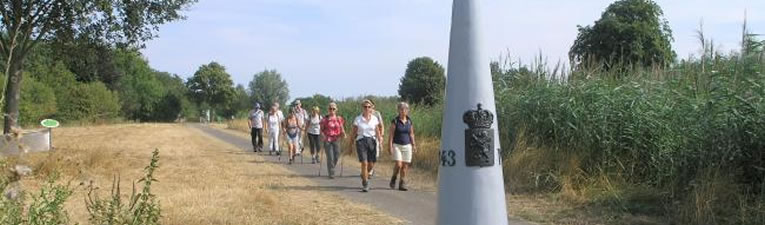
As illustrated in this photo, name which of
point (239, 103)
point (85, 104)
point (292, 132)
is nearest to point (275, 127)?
point (292, 132)

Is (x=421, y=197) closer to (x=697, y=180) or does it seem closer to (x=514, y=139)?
(x=514, y=139)

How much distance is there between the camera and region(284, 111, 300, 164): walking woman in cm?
1758

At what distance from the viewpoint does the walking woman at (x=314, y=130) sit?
1647 centimetres

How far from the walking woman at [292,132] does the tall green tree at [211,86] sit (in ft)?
245

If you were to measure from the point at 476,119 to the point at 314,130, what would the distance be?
A: 1183 cm

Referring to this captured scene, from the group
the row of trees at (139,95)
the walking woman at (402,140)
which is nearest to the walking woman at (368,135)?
the walking woman at (402,140)

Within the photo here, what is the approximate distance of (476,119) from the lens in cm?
512

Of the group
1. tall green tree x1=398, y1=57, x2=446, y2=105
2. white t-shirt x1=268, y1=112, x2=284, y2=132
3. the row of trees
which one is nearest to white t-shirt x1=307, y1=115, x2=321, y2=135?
white t-shirt x1=268, y1=112, x2=284, y2=132

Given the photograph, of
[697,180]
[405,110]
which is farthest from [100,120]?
[697,180]

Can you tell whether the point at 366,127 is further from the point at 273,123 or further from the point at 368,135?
the point at 273,123

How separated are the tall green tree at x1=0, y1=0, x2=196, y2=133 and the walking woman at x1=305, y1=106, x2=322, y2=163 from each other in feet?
16.4

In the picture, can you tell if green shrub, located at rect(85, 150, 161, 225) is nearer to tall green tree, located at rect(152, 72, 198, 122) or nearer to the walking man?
the walking man

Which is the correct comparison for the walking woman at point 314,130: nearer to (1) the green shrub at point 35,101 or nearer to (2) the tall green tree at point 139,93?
(1) the green shrub at point 35,101

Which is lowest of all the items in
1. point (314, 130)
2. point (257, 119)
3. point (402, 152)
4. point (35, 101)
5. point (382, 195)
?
point (382, 195)
